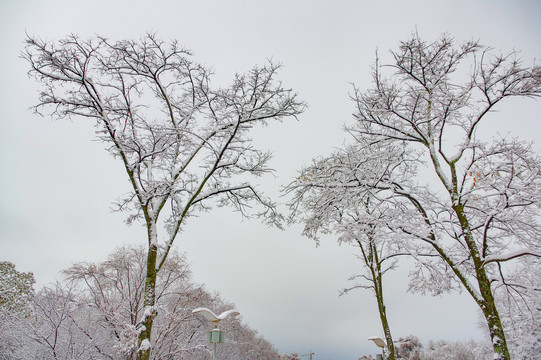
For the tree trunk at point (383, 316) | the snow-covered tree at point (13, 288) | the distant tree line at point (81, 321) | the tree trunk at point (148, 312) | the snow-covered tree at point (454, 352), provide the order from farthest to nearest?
the snow-covered tree at point (454, 352), the snow-covered tree at point (13, 288), the tree trunk at point (383, 316), the distant tree line at point (81, 321), the tree trunk at point (148, 312)

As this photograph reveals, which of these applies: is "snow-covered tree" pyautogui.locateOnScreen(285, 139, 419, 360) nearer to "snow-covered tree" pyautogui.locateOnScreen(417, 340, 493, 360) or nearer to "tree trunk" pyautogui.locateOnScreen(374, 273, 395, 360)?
"tree trunk" pyautogui.locateOnScreen(374, 273, 395, 360)

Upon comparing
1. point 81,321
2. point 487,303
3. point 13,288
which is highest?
point 13,288

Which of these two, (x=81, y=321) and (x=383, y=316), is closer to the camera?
(x=383, y=316)

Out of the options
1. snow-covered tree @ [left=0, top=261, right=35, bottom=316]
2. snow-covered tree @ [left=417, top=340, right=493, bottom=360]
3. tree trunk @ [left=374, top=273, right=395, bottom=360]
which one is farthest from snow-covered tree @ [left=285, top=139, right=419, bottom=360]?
snow-covered tree @ [left=417, top=340, right=493, bottom=360]

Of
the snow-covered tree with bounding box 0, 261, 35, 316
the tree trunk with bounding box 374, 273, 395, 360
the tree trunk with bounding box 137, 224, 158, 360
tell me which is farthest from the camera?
the snow-covered tree with bounding box 0, 261, 35, 316

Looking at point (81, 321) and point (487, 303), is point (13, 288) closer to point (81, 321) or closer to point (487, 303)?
point (81, 321)

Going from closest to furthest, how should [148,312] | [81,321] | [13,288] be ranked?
[148,312] → [81,321] → [13,288]

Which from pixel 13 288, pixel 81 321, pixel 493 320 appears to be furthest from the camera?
pixel 13 288

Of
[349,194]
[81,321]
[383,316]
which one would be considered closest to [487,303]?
[349,194]

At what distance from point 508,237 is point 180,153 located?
9.48 m

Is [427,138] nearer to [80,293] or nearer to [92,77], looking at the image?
[92,77]

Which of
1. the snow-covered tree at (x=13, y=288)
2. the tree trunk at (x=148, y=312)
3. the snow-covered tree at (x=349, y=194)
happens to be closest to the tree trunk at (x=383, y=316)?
the snow-covered tree at (x=349, y=194)

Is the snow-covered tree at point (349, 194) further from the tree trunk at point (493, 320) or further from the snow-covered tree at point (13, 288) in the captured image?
the snow-covered tree at point (13, 288)

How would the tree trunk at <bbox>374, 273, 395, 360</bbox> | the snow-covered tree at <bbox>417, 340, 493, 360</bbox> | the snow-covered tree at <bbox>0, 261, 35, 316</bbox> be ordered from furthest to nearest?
the snow-covered tree at <bbox>417, 340, 493, 360</bbox>, the snow-covered tree at <bbox>0, 261, 35, 316</bbox>, the tree trunk at <bbox>374, 273, 395, 360</bbox>
